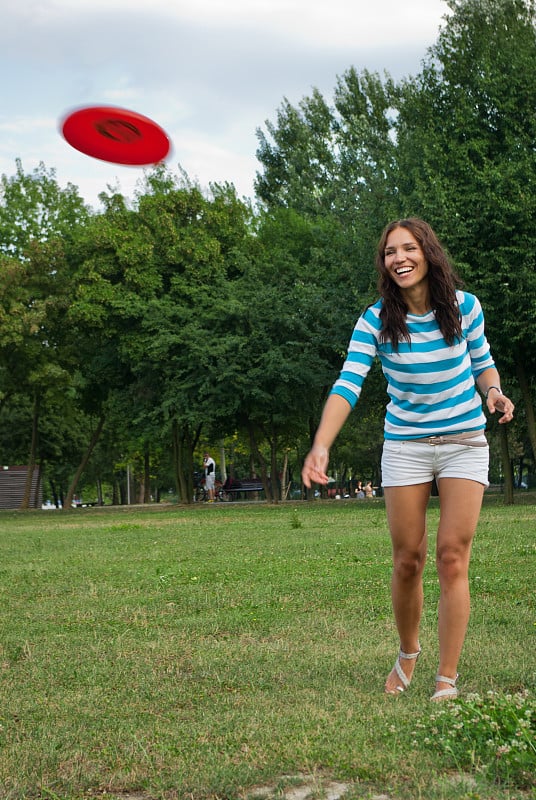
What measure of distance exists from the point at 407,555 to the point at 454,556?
11.0 inches

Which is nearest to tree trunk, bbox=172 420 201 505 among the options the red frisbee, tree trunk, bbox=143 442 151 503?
tree trunk, bbox=143 442 151 503

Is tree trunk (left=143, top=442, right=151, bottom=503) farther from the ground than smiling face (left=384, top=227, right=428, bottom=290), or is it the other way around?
tree trunk (left=143, top=442, right=151, bottom=503)

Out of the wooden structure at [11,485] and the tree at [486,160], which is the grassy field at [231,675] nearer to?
the tree at [486,160]

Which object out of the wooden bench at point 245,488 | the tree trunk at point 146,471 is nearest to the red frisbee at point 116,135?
the tree trunk at point 146,471

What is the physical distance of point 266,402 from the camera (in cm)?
3350

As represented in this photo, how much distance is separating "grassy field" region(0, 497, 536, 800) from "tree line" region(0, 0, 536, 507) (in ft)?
51.4

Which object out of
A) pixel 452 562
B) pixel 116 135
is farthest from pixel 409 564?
pixel 116 135

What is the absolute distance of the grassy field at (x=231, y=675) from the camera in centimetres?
388

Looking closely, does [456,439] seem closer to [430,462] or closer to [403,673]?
[430,462]

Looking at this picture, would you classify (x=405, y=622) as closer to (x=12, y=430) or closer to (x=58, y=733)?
(x=58, y=733)

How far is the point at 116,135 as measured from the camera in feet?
29.1

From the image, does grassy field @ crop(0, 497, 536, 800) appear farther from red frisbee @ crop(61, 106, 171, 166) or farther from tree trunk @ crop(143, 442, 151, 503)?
tree trunk @ crop(143, 442, 151, 503)

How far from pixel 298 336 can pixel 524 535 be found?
19.7 m

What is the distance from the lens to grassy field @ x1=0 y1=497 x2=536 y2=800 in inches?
153
